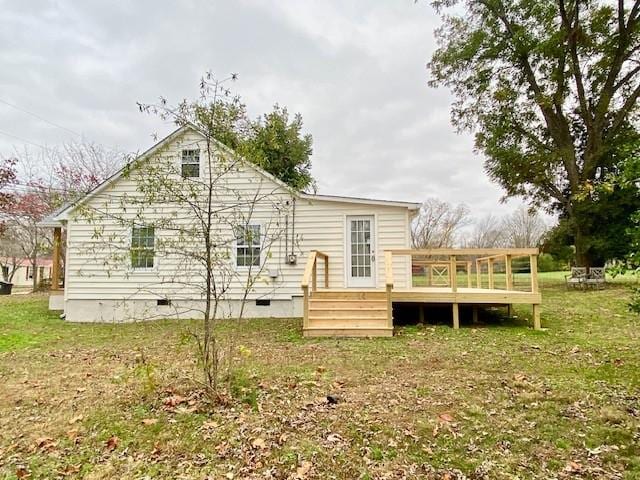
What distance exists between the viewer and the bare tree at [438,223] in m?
30.9

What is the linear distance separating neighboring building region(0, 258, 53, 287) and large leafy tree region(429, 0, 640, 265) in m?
29.6

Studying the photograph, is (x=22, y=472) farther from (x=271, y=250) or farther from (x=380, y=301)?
(x=271, y=250)

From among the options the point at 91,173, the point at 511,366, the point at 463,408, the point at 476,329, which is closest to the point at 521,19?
the point at 476,329

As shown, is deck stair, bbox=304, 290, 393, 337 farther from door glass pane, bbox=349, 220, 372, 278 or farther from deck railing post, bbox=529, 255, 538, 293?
deck railing post, bbox=529, 255, 538, 293

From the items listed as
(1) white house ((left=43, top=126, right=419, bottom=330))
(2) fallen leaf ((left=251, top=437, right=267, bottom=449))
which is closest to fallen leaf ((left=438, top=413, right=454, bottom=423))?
(2) fallen leaf ((left=251, top=437, right=267, bottom=449))

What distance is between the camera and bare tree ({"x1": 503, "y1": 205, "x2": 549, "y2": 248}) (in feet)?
110

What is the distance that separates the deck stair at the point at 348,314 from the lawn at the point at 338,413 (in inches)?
27.0

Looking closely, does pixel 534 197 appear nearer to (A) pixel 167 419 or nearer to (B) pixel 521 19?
(B) pixel 521 19

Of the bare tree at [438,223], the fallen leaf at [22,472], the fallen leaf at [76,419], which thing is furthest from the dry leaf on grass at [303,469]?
the bare tree at [438,223]

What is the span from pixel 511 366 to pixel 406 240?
4917 mm

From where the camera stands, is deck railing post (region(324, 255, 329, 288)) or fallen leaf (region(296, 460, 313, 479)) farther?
deck railing post (region(324, 255, 329, 288))

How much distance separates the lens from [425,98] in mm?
17750

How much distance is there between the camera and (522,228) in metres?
34.4

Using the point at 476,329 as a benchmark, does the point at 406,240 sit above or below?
above
